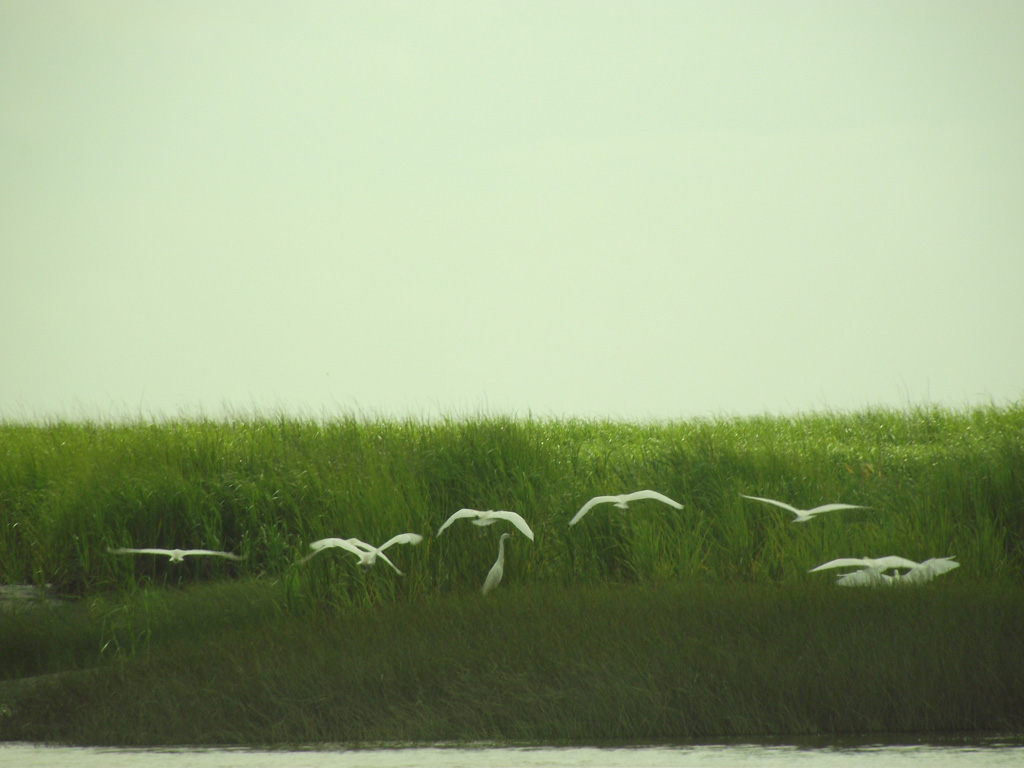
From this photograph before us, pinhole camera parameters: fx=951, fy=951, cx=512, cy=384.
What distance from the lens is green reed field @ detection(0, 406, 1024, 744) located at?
19.2 feet

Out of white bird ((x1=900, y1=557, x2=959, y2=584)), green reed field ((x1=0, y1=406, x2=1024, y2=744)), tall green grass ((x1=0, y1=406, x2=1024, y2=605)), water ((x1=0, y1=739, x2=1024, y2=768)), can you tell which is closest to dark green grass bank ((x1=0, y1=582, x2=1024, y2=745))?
green reed field ((x1=0, y1=406, x2=1024, y2=744))

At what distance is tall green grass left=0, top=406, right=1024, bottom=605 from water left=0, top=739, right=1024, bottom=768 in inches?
117

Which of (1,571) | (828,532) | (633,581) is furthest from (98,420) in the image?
(828,532)

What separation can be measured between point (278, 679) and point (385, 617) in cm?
131

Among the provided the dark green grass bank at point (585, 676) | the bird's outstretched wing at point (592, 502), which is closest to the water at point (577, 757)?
the dark green grass bank at point (585, 676)

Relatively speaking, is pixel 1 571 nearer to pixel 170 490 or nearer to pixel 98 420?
pixel 170 490

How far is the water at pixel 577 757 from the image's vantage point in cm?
481

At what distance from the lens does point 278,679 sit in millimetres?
6434

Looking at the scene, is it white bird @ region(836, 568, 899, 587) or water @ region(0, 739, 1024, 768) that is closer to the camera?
water @ region(0, 739, 1024, 768)

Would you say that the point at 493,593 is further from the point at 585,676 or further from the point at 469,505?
the point at 469,505

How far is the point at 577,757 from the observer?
16.6 ft

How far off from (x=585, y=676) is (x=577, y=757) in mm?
970

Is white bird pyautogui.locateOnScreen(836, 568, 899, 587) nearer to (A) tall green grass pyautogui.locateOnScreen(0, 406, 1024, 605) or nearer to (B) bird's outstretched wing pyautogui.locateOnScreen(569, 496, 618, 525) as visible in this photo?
(A) tall green grass pyautogui.locateOnScreen(0, 406, 1024, 605)

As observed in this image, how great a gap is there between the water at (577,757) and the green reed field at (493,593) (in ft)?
1.17
